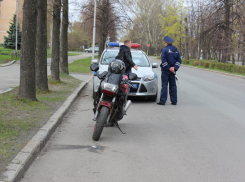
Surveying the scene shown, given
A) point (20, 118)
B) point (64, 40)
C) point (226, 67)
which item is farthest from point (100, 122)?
point (226, 67)

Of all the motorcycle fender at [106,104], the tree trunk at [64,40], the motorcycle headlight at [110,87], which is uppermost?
the tree trunk at [64,40]

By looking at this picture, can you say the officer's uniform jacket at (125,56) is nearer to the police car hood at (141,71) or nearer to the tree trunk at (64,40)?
the police car hood at (141,71)

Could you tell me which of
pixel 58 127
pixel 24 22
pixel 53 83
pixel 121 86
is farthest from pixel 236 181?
pixel 53 83

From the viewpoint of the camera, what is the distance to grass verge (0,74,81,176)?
4941mm

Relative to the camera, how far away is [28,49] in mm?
8789

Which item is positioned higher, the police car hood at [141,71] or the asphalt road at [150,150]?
the police car hood at [141,71]

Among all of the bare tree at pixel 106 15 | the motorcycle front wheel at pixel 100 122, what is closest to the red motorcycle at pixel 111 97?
the motorcycle front wheel at pixel 100 122

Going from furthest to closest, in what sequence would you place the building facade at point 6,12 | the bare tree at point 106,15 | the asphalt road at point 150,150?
the building facade at point 6,12 < the bare tree at point 106,15 < the asphalt road at point 150,150

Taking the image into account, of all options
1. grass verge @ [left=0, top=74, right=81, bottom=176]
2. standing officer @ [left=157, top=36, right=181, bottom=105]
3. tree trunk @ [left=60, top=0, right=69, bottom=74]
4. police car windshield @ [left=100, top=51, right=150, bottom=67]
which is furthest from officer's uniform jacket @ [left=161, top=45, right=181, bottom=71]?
tree trunk @ [left=60, top=0, right=69, bottom=74]

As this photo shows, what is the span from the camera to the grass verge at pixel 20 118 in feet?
16.2

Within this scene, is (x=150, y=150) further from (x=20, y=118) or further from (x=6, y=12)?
(x=6, y=12)

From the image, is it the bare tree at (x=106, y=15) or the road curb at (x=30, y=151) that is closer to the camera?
the road curb at (x=30, y=151)

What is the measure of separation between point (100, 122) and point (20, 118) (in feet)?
6.39

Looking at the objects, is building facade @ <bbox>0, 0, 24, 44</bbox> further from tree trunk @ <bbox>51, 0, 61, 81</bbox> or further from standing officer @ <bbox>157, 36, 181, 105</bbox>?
standing officer @ <bbox>157, 36, 181, 105</bbox>
